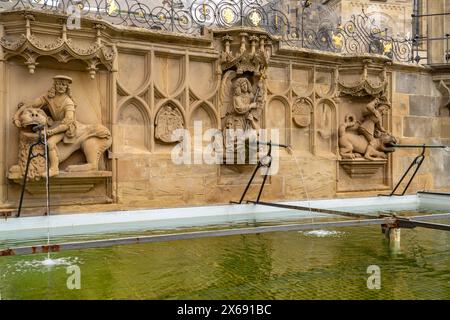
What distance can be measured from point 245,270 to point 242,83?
4.27 m

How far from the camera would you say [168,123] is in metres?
7.01

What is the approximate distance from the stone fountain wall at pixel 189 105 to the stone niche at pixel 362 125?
0.09ft

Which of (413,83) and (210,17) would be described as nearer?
(210,17)

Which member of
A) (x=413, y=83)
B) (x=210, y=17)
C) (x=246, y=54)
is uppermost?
(x=210, y=17)

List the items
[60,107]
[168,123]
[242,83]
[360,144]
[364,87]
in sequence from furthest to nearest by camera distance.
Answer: [360,144]
[364,87]
[242,83]
[168,123]
[60,107]

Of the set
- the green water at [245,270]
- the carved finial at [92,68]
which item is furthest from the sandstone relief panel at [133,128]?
the green water at [245,270]

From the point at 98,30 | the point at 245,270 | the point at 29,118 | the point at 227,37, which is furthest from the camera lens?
the point at 227,37

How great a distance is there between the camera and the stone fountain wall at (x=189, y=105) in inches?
237

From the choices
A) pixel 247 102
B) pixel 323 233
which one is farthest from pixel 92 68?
pixel 323 233

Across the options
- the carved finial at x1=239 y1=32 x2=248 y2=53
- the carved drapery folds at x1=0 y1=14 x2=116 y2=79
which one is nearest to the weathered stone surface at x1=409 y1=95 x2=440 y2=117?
the carved finial at x1=239 y1=32 x2=248 y2=53

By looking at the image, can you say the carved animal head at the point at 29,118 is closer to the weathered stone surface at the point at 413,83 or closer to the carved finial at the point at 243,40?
the carved finial at the point at 243,40

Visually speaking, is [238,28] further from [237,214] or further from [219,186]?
[237,214]

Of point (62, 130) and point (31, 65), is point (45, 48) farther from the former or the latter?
point (62, 130)
